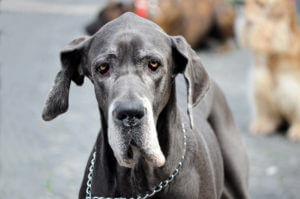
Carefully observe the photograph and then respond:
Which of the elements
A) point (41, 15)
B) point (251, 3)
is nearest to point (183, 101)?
point (251, 3)

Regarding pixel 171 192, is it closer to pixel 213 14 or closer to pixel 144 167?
pixel 144 167

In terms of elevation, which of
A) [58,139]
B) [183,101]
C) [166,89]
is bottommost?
[58,139]

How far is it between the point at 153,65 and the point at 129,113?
0.37 meters

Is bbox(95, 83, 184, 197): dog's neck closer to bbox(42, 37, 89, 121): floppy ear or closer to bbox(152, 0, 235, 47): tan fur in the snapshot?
bbox(42, 37, 89, 121): floppy ear

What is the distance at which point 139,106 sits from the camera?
8.96ft

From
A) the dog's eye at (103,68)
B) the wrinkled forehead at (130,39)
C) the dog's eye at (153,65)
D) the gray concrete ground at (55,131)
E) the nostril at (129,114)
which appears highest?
the wrinkled forehead at (130,39)

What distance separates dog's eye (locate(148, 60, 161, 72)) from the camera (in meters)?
2.96

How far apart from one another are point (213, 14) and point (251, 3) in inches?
202

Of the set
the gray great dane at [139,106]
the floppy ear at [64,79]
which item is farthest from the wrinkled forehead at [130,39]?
the floppy ear at [64,79]

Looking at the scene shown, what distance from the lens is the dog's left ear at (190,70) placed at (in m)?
3.11

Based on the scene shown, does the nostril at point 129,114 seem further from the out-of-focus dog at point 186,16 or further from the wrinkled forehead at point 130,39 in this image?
the out-of-focus dog at point 186,16

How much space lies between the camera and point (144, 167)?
3162mm

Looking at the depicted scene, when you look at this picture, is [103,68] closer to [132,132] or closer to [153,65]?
[153,65]

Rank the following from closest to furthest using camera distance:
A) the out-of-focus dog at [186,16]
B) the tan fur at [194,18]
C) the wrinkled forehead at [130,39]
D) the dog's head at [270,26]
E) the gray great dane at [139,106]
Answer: the gray great dane at [139,106] < the wrinkled forehead at [130,39] < the dog's head at [270,26] < the out-of-focus dog at [186,16] < the tan fur at [194,18]
